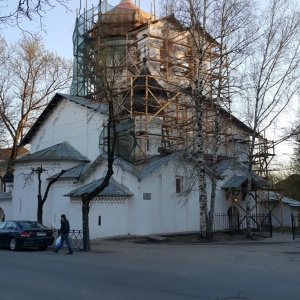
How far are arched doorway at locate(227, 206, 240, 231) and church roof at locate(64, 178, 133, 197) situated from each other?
29.4 feet

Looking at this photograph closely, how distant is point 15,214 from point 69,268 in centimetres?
2361

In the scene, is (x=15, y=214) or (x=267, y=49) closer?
(x=267, y=49)

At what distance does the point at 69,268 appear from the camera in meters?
13.6

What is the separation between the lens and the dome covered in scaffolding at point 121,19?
42.5m

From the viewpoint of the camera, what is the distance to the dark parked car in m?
20.3

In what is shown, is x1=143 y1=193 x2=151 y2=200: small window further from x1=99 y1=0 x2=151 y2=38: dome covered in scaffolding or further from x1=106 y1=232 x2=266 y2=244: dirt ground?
x1=99 y1=0 x2=151 y2=38: dome covered in scaffolding

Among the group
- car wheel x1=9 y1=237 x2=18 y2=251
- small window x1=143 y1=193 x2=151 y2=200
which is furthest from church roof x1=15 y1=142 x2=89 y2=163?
car wheel x1=9 y1=237 x2=18 y2=251

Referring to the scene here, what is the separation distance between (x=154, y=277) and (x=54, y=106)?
30.5m

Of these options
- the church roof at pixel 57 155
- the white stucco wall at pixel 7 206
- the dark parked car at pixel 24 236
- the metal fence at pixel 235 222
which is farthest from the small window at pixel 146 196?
the white stucco wall at pixel 7 206

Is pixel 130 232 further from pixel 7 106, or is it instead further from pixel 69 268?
pixel 7 106

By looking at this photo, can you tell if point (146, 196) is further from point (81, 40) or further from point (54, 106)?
point (81, 40)

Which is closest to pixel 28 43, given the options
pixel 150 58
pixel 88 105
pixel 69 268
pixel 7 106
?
pixel 7 106

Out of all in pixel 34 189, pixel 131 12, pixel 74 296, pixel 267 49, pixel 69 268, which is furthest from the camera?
pixel 131 12

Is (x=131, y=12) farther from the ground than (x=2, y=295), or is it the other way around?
(x=131, y=12)
